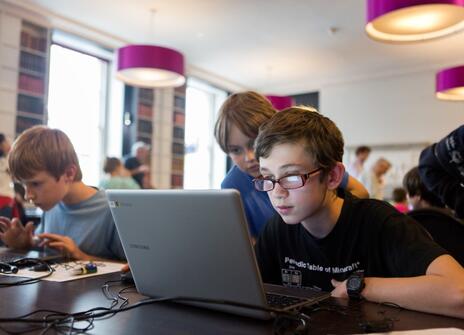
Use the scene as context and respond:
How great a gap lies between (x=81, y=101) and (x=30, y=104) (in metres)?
0.93

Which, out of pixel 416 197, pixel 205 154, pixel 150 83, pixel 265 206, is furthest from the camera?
pixel 205 154

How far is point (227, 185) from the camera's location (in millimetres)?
1764

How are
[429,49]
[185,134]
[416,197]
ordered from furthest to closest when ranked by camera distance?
[185,134]
[429,49]
[416,197]

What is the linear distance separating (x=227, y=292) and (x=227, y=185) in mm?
991

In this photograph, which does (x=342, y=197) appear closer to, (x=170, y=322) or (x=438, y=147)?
(x=438, y=147)

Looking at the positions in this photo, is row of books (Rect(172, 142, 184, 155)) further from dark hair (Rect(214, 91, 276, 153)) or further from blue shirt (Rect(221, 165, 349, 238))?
dark hair (Rect(214, 91, 276, 153))

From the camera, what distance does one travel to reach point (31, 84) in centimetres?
459

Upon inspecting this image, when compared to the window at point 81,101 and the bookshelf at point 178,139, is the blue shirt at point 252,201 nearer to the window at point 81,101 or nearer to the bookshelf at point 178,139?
the window at point 81,101

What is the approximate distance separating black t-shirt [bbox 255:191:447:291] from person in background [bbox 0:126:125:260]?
26.0 inches

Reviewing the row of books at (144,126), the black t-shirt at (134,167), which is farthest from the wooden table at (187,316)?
the row of books at (144,126)

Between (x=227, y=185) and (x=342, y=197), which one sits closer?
(x=342, y=197)

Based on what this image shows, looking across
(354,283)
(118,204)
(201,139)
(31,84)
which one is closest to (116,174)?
(31,84)

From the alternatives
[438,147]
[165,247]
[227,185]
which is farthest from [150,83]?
[165,247]

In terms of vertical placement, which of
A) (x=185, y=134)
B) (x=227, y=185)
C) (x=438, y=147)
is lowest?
(x=227, y=185)
